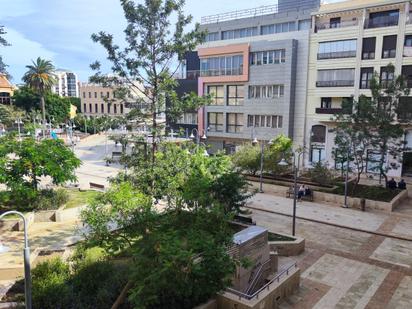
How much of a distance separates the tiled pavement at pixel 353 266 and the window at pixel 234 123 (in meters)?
23.2

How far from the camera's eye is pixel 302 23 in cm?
4550

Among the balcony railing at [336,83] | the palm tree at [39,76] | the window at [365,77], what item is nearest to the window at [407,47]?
the window at [365,77]

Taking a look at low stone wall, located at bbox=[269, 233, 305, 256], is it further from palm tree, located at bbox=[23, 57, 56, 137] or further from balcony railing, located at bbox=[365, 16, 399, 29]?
palm tree, located at bbox=[23, 57, 56, 137]

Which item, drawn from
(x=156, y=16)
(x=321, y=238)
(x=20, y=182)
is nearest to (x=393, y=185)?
(x=321, y=238)

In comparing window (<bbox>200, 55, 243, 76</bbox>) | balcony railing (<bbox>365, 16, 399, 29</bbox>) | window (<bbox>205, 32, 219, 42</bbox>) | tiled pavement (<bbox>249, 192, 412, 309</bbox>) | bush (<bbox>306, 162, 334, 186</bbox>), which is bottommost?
tiled pavement (<bbox>249, 192, 412, 309</bbox>)

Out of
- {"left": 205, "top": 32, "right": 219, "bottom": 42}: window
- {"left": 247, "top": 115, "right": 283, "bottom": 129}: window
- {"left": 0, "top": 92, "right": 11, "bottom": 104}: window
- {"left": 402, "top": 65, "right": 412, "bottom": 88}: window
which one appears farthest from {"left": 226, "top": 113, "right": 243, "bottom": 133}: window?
{"left": 0, "top": 92, "right": 11, "bottom": 104}: window

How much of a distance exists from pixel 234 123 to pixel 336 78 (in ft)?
42.3

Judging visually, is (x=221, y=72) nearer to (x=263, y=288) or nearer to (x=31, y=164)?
(x=31, y=164)

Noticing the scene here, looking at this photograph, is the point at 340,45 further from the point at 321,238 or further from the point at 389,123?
the point at 321,238

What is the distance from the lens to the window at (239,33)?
1927 inches

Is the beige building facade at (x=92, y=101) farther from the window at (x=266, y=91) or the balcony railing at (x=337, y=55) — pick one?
the balcony railing at (x=337, y=55)

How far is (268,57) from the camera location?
131 feet

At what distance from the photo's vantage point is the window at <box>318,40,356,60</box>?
3494 centimetres

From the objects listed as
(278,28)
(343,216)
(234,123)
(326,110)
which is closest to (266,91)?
(234,123)
